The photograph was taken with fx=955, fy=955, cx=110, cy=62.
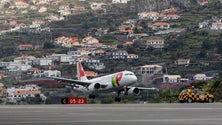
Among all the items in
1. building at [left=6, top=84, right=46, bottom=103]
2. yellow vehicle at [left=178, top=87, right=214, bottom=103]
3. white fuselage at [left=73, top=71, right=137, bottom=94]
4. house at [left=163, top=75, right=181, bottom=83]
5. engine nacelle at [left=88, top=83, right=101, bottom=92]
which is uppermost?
yellow vehicle at [left=178, top=87, right=214, bottom=103]

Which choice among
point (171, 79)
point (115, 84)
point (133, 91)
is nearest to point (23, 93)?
point (171, 79)

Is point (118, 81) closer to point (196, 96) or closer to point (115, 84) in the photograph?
point (115, 84)

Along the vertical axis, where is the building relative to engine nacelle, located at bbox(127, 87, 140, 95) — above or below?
below

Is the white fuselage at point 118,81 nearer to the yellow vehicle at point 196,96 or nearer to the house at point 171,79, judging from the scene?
A: the yellow vehicle at point 196,96

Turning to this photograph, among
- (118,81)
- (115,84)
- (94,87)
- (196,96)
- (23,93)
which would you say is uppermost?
(196,96)

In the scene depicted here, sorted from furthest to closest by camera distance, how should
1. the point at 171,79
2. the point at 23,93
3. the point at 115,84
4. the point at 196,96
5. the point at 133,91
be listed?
the point at 171,79, the point at 23,93, the point at 115,84, the point at 133,91, the point at 196,96

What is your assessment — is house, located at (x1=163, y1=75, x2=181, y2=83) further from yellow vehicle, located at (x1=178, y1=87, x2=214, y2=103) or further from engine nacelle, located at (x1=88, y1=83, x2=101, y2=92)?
yellow vehicle, located at (x1=178, y1=87, x2=214, y2=103)

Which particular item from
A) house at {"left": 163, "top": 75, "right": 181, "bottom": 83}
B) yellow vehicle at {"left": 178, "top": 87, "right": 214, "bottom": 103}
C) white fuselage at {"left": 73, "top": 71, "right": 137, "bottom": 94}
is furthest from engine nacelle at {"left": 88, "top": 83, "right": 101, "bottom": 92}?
house at {"left": 163, "top": 75, "right": 181, "bottom": 83}

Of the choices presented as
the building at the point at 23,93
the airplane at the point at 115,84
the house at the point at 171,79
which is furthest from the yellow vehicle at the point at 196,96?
the house at the point at 171,79

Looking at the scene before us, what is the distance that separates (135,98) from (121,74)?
35.7m

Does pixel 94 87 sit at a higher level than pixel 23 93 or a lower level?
higher

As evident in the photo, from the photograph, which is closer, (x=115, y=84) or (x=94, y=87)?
(x=115, y=84)

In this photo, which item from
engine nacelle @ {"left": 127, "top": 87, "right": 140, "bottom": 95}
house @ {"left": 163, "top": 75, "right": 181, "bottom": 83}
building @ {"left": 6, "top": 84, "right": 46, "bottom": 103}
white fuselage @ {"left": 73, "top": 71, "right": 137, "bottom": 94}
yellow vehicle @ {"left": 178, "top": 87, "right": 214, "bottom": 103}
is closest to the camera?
yellow vehicle @ {"left": 178, "top": 87, "right": 214, "bottom": 103}

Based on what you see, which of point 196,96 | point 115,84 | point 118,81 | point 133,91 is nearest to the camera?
point 196,96
